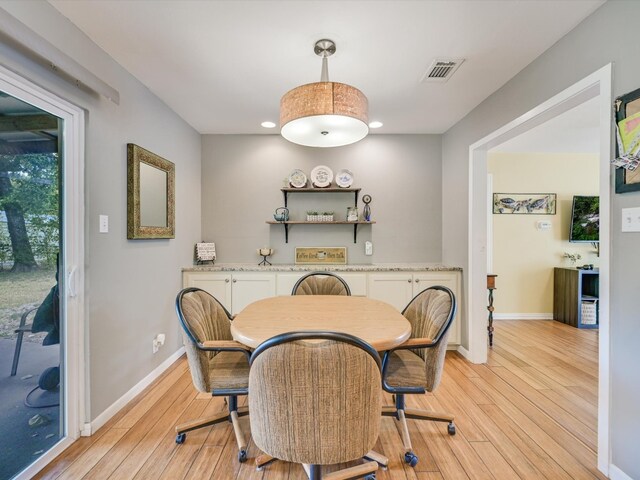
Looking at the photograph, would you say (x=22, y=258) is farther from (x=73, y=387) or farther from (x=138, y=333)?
Result: (x=138, y=333)

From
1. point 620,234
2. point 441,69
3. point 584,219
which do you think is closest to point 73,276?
point 441,69

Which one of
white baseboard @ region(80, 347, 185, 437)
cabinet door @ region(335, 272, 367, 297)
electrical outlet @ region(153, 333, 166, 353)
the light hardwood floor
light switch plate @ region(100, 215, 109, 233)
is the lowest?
the light hardwood floor

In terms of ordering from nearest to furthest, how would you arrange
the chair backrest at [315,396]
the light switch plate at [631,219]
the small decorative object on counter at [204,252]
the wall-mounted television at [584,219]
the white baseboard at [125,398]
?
the chair backrest at [315,396] < the light switch plate at [631,219] < the white baseboard at [125,398] < the small decorative object on counter at [204,252] < the wall-mounted television at [584,219]

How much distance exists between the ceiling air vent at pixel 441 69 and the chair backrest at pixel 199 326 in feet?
7.58

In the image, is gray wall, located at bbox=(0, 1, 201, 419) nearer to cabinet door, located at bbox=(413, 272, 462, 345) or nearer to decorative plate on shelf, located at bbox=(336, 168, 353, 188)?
decorative plate on shelf, located at bbox=(336, 168, 353, 188)

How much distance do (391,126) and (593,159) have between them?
3.53m

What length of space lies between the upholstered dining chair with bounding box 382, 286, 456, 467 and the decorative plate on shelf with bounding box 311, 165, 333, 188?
2.01 meters

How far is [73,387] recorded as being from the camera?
1929 mm

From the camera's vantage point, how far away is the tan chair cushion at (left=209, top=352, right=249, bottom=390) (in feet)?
5.65

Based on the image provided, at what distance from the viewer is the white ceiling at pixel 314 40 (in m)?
1.72

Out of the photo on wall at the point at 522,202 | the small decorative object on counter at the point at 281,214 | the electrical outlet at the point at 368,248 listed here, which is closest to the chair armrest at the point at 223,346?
the small decorative object on counter at the point at 281,214

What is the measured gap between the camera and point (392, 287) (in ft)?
11.2

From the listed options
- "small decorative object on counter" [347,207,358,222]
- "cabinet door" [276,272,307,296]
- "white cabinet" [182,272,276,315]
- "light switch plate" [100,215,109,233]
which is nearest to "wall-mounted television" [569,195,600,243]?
"small decorative object on counter" [347,207,358,222]

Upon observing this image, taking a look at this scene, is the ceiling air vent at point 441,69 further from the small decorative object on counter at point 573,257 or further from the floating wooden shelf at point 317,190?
the small decorative object on counter at point 573,257
